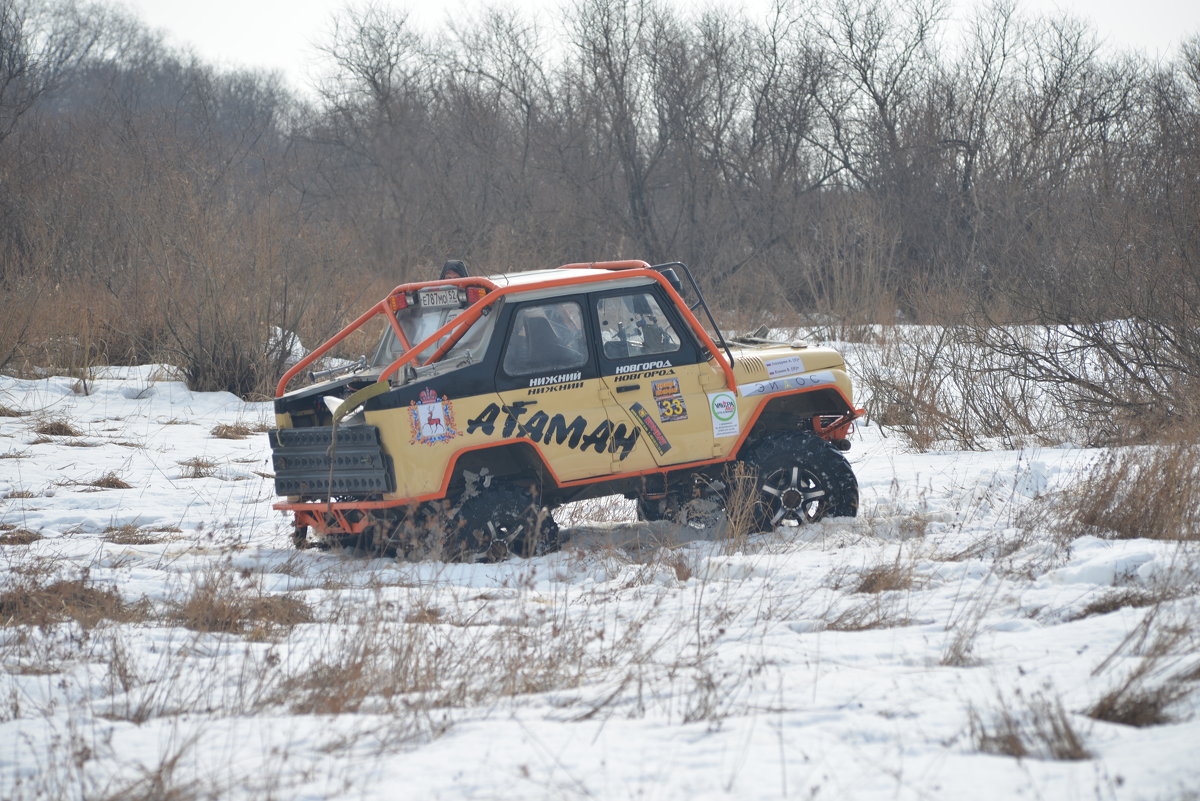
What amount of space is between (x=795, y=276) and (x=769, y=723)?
22.9m

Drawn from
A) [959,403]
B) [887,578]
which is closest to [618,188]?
[959,403]

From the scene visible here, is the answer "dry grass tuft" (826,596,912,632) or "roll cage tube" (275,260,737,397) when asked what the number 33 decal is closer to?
"roll cage tube" (275,260,737,397)

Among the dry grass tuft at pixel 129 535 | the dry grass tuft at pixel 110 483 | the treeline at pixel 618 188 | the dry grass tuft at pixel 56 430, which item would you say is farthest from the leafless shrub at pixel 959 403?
the dry grass tuft at pixel 56 430

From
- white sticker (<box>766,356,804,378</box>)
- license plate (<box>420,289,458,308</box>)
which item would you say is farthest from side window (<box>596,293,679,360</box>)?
license plate (<box>420,289,458,308</box>)

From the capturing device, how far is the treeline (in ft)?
45.2

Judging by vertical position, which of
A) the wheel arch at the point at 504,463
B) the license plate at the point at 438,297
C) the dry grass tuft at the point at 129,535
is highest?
the license plate at the point at 438,297

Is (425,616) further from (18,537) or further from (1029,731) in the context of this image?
(18,537)

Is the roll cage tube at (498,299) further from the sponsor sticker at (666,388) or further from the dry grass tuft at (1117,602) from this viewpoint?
the dry grass tuft at (1117,602)

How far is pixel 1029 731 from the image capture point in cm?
393

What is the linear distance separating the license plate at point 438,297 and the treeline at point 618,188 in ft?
22.4

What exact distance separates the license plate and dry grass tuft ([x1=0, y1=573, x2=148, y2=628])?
2.64 metres

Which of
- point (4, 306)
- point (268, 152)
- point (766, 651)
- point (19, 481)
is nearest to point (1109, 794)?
point (766, 651)

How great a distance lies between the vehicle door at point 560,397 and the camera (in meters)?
7.05

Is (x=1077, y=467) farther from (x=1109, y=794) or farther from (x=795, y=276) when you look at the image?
(x=795, y=276)
